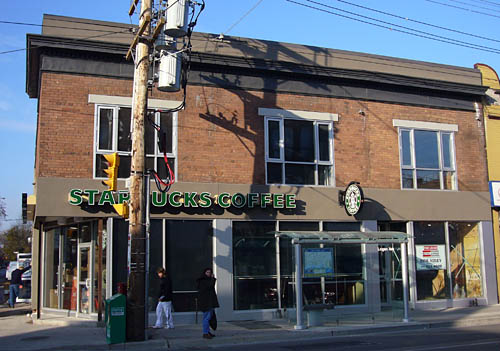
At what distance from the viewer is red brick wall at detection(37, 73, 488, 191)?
15.3 m

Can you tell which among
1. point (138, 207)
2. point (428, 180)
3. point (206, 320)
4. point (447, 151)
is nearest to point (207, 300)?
point (206, 320)

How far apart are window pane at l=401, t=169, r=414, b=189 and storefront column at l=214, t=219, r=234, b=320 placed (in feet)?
22.7

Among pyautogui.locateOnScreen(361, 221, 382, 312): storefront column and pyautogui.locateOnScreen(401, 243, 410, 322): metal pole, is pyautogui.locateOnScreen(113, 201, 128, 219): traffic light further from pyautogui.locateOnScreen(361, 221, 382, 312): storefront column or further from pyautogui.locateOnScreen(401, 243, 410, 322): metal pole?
pyautogui.locateOnScreen(401, 243, 410, 322): metal pole

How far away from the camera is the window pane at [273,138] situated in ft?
57.9

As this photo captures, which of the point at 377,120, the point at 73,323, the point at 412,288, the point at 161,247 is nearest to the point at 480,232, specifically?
the point at 412,288

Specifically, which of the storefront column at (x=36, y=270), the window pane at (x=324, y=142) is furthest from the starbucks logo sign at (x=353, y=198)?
the storefront column at (x=36, y=270)

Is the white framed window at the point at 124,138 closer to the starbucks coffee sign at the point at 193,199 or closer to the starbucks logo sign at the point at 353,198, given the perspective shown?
the starbucks coffee sign at the point at 193,199

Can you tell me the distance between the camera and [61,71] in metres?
15.6

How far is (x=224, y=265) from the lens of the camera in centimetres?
1628

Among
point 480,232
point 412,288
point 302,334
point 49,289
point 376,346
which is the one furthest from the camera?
point 480,232

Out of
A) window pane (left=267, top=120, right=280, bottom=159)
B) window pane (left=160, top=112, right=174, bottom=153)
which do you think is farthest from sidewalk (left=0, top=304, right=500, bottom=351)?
window pane (left=160, top=112, right=174, bottom=153)

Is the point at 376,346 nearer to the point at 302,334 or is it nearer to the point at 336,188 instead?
the point at 302,334

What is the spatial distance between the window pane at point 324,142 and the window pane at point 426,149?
12.0ft

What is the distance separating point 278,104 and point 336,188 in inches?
135
